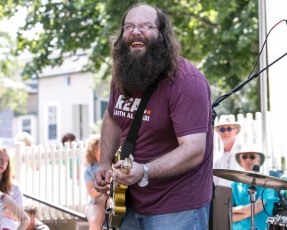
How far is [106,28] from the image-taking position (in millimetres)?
14023

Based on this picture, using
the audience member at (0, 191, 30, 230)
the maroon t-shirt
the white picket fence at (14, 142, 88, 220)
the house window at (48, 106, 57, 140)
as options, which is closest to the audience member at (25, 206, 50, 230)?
the white picket fence at (14, 142, 88, 220)

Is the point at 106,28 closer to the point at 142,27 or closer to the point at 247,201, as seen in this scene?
the point at 247,201

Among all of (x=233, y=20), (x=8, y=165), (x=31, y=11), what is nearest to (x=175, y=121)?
(x=8, y=165)

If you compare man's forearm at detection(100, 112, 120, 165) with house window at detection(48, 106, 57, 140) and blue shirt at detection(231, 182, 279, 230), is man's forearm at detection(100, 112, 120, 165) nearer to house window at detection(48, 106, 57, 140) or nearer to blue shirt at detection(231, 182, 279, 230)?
blue shirt at detection(231, 182, 279, 230)

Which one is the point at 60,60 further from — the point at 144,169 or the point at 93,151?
the point at 144,169

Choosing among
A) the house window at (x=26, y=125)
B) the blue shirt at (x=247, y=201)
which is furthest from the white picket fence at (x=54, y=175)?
the house window at (x=26, y=125)

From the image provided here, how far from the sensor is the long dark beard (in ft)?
12.6

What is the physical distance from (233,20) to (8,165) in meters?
8.23

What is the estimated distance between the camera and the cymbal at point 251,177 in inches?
213

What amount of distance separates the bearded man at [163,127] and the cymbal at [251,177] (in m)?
1.53

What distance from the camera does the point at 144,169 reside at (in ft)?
11.7

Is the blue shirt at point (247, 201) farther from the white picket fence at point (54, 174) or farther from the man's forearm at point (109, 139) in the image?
the white picket fence at point (54, 174)

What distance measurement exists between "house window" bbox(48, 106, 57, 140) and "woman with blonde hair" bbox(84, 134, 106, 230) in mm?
23563

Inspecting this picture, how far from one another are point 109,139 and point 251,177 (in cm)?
171
